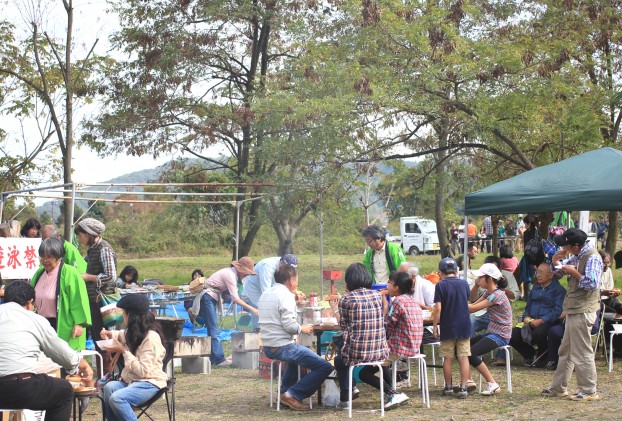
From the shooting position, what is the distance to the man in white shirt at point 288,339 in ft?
24.3

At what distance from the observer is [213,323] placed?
1047 cm

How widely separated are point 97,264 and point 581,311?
4.75 m

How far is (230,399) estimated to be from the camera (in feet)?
27.0

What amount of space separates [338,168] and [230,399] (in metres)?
5.87

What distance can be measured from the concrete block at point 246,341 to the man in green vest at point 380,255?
5.26 feet

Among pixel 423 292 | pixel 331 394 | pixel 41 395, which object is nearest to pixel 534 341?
pixel 423 292

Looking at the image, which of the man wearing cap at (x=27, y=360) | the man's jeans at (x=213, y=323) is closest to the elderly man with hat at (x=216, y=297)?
the man's jeans at (x=213, y=323)

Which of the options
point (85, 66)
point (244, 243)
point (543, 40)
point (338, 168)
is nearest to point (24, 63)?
point (85, 66)

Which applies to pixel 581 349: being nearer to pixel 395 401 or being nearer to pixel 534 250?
pixel 395 401

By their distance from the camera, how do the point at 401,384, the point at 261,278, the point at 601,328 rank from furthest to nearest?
the point at 261,278, the point at 601,328, the point at 401,384

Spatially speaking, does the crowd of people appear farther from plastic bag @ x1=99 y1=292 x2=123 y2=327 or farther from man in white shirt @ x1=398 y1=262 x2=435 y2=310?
man in white shirt @ x1=398 y1=262 x2=435 y2=310

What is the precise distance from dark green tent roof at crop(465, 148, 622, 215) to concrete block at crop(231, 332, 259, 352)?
9.72 feet

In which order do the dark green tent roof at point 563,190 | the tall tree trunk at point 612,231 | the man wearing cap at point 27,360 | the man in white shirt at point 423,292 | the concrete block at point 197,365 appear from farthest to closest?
the tall tree trunk at point 612,231 → the concrete block at point 197,365 → the man in white shirt at point 423,292 → the dark green tent roof at point 563,190 → the man wearing cap at point 27,360

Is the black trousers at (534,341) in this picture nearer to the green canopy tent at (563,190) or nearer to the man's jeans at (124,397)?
the green canopy tent at (563,190)
